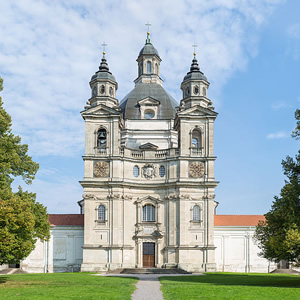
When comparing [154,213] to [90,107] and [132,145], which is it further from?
[90,107]

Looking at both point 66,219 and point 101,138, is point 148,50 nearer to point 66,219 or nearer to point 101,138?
point 101,138

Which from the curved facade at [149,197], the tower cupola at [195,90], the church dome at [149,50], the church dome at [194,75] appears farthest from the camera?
the church dome at [149,50]

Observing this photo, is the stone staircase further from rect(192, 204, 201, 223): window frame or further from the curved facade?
rect(192, 204, 201, 223): window frame

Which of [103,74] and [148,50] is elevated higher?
[148,50]

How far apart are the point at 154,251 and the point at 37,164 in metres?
22.1

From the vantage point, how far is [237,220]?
5738 cm

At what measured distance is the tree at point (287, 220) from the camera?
90.3 ft

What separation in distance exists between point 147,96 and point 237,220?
773 inches

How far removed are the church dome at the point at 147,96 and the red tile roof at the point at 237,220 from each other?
47.5 ft

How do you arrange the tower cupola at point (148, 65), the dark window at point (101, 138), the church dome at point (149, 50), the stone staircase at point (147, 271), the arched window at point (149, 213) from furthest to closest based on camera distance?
the church dome at point (149, 50) → the tower cupola at point (148, 65) → the dark window at point (101, 138) → the arched window at point (149, 213) → the stone staircase at point (147, 271)

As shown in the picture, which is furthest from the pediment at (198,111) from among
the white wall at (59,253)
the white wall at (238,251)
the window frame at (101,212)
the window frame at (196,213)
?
the white wall at (59,253)

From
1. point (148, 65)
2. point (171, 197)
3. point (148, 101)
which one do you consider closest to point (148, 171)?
point (171, 197)

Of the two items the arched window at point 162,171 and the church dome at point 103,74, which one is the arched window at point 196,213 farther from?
the church dome at point 103,74

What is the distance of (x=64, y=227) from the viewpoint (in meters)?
54.5
